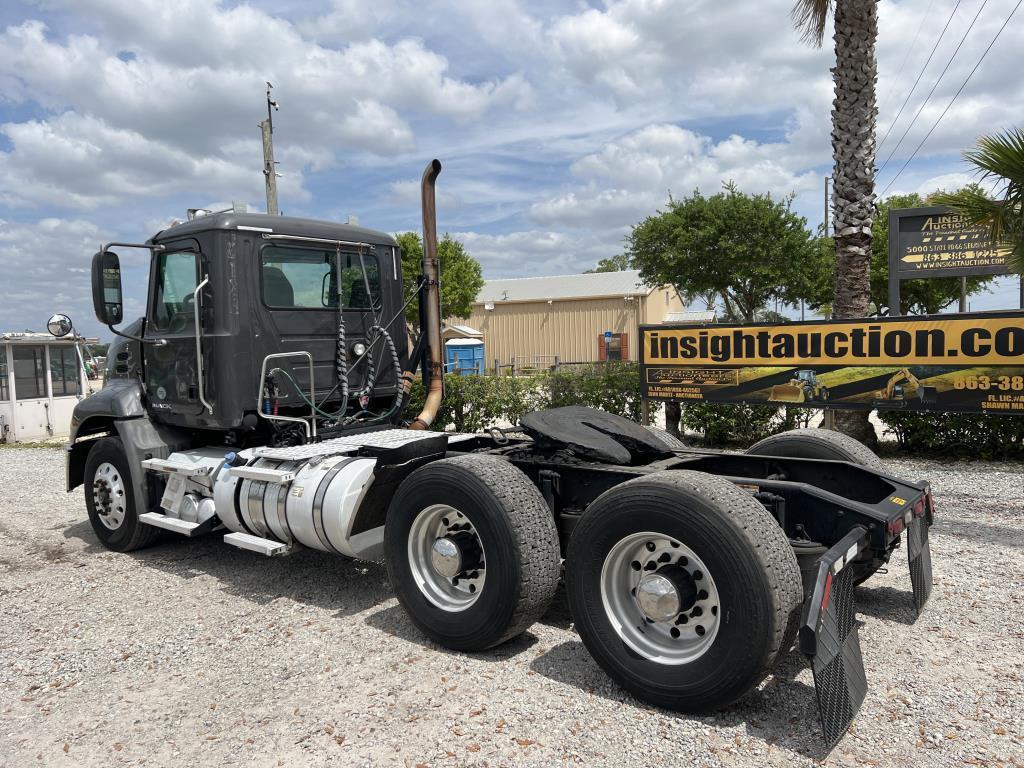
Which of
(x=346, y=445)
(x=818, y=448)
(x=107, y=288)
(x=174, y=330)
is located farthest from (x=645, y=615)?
(x=107, y=288)

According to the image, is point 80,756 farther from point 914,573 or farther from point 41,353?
point 41,353

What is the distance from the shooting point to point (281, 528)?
5113 mm

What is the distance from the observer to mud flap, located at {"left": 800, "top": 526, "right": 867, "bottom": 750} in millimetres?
2996

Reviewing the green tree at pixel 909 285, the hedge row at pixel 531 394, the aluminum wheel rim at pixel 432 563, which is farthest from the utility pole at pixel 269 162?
the green tree at pixel 909 285

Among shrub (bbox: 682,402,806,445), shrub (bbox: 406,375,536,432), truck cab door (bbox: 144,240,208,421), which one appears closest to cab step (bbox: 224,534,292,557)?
truck cab door (bbox: 144,240,208,421)

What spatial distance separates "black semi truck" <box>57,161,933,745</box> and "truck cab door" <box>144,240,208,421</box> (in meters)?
0.02

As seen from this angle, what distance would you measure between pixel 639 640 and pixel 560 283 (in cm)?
4408

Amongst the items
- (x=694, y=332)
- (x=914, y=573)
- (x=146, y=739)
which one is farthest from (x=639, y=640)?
(x=694, y=332)

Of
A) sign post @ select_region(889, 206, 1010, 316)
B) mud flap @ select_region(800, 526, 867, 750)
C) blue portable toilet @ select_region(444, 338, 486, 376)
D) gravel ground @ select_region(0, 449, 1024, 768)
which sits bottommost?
gravel ground @ select_region(0, 449, 1024, 768)

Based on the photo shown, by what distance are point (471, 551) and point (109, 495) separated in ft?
12.7

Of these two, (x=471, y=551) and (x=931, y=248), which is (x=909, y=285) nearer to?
(x=931, y=248)

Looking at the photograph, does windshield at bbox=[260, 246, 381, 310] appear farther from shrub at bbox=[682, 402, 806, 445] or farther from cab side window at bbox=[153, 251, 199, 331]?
shrub at bbox=[682, 402, 806, 445]

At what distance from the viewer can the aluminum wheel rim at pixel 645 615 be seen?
341 centimetres

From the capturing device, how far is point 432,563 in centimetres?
432
